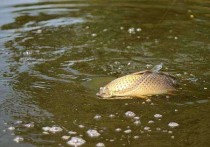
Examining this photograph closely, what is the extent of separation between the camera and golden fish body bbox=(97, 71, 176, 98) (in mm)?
5152

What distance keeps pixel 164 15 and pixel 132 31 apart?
167cm

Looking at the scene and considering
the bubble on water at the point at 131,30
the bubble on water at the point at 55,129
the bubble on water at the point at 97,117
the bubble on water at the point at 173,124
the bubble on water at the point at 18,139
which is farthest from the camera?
the bubble on water at the point at 131,30

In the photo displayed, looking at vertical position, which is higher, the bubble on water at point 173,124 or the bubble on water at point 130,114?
the bubble on water at point 130,114

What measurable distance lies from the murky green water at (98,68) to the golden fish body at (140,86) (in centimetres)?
12

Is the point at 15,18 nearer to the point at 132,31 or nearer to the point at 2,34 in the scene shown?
the point at 2,34

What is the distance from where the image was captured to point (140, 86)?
5.14m

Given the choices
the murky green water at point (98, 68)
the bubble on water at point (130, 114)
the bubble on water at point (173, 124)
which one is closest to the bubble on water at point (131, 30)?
the murky green water at point (98, 68)

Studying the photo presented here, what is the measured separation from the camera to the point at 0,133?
4.40m

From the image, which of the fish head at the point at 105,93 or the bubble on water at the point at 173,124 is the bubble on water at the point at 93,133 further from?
the fish head at the point at 105,93

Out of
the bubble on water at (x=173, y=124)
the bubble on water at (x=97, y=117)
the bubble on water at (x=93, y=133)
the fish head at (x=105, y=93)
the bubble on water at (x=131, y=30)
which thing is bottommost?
the bubble on water at (x=173, y=124)

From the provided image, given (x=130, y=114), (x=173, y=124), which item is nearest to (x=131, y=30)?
(x=130, y=114)

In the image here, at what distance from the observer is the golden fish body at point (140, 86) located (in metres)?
5.15

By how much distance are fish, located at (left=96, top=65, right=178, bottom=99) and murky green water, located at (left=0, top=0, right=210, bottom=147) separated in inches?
4.5

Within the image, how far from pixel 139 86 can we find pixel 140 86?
0.01 meters
